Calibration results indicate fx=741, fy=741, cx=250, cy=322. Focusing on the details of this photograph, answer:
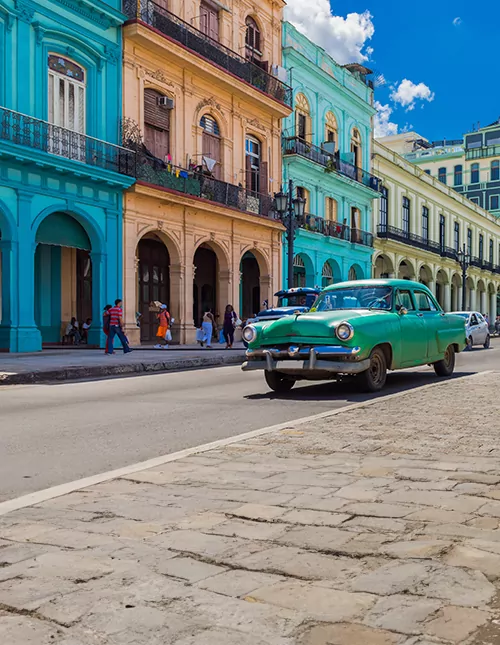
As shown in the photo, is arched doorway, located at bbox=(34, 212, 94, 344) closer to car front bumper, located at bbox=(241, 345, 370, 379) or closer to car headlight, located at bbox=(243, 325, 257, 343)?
car headlight, located at bbox=(243, 325, 257, 343)

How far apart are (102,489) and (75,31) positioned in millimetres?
19448

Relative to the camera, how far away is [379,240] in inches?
1596

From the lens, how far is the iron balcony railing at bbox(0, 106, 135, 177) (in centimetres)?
1881

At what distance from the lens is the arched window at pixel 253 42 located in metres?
29.7

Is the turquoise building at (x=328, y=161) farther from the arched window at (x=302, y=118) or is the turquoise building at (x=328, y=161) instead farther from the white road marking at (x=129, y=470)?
the white road marking at (x=129, y=470)

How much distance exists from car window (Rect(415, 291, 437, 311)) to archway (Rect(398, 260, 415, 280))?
34.1 meters

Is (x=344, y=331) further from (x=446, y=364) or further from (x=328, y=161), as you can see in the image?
(x=328, y=161)

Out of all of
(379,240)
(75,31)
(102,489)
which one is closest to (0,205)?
(75,31)

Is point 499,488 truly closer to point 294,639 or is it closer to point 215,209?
point 294,639

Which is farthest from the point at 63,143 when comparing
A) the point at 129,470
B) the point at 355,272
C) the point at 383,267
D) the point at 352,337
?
the point at 383,267

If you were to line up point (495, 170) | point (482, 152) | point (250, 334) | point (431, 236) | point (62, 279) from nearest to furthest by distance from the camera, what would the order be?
point (250, 334) < point (62, 279) < point (431, 236) < point (495, 170) < point (482, 152)

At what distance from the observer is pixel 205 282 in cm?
3017

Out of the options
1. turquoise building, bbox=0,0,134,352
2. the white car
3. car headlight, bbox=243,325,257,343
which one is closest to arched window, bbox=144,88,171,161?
turquoise building, bbox=0,0,134,352

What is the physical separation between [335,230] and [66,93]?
56.3ft
